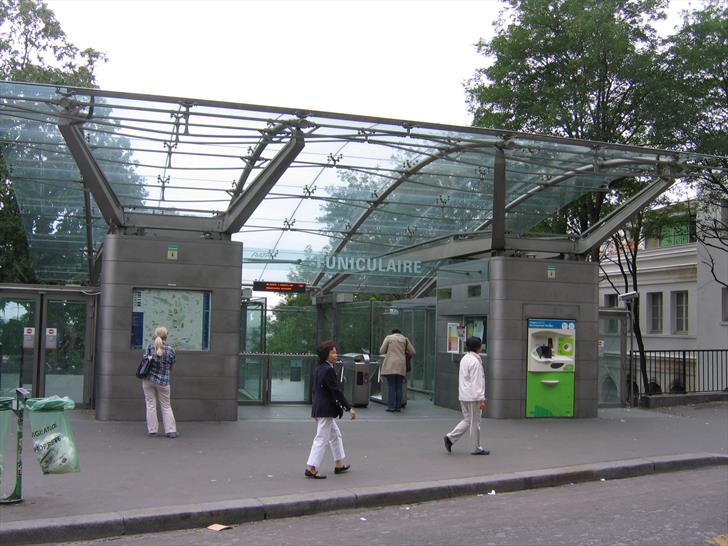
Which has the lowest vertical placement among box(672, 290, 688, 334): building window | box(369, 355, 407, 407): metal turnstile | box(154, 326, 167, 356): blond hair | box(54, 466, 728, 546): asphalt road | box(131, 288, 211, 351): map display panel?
box(54, 466, 728, 546): asphalt road

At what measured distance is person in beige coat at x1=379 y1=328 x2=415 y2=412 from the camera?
49.9 ft

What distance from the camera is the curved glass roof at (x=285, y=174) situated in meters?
12.2

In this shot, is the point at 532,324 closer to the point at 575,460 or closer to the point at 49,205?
the point at 575,460

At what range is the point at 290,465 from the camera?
→ 9469mm

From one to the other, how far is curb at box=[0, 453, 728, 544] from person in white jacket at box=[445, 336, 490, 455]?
1.18 metres

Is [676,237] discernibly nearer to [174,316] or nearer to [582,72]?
[582,72]

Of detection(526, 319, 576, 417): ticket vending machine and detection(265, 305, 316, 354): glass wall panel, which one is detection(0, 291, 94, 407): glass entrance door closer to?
Answer: detection(265, 305, 316, 354): glass wall panel

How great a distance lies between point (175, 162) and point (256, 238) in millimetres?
4558

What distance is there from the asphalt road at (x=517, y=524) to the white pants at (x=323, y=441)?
1.00 m

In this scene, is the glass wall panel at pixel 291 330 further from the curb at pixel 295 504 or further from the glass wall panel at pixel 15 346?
the curb at pixel 295 504

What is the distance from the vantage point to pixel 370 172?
15594 millimetres

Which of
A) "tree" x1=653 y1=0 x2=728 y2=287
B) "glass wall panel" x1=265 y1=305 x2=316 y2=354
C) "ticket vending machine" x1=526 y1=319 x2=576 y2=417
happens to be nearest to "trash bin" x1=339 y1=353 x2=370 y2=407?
"glass wall panel" x1=265 y1=305 x2=316 y2=354

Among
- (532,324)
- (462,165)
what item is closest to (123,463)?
(532,324)

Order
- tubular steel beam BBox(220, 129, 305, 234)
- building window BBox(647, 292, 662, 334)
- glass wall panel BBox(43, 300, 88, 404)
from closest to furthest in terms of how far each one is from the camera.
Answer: tubular steel beam BBox(220, 129, 305, 234), glass wall panel BBox(43, 300, 88, 404), building window BBox(647, 292, 662, 334)
